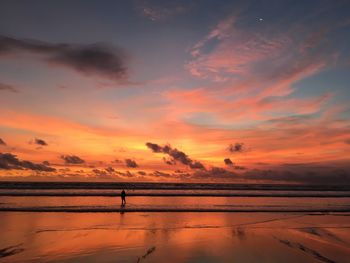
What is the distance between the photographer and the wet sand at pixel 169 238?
758 inches

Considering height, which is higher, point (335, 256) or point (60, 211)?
point (60, 211)

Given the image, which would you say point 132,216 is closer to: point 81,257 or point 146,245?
point 146,245

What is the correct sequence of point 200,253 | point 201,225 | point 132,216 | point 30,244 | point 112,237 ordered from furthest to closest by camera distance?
1. point 132,216
2. point 201,225
3. point 112,237
4. point 30,244
5. point 200,253

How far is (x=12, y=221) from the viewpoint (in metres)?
30.8

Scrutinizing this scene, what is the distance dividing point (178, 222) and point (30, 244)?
1364 cm

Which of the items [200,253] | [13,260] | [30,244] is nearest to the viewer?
[13,260]

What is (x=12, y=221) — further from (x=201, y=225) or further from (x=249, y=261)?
(x=249, y=261)

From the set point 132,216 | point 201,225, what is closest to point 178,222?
point 201,225

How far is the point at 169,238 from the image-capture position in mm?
24062

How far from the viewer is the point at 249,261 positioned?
18.4 metres

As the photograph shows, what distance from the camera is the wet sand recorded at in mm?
19266

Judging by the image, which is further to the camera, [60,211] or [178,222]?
[60,211]

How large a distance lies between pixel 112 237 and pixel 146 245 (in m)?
3.54

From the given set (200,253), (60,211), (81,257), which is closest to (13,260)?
(81,257)
